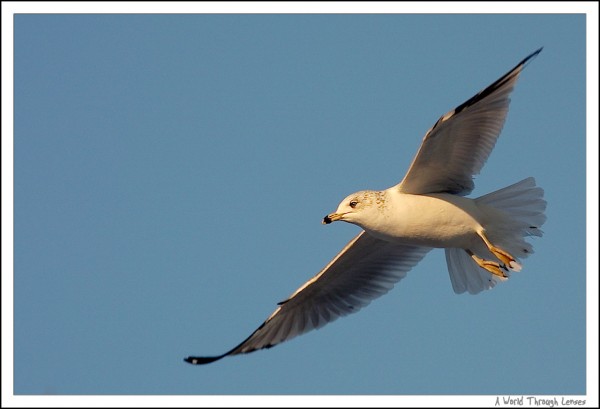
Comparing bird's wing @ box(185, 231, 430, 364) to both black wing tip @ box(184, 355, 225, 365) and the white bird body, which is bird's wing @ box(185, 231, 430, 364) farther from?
the white bird body

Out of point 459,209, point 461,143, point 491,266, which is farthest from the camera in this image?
point 491,266

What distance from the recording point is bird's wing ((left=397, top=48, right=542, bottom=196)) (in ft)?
25.6

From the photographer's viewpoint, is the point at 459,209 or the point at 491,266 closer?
the point at 459,209

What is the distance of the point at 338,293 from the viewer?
31.4 feet

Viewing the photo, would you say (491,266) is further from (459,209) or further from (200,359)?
(200,359)

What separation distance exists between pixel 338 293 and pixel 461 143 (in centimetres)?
201

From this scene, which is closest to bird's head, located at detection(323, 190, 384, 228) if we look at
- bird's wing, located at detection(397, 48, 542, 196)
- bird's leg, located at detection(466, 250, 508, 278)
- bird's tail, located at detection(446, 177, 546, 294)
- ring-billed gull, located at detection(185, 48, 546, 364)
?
ring-billed gull, located at detection(185, 48, 546, 364)

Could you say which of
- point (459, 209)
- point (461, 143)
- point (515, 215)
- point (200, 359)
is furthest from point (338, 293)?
point (461, 143)

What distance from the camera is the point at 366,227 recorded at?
27.2ft

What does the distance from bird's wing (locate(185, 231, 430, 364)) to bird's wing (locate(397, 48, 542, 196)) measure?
98 cm

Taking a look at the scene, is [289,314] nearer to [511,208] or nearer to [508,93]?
[511,208]

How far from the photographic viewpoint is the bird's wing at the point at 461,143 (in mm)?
7805

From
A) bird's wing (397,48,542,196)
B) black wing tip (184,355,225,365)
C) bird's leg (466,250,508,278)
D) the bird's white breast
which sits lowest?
black wing tip (184,355,225,365)

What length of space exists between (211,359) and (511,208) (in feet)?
9.10
